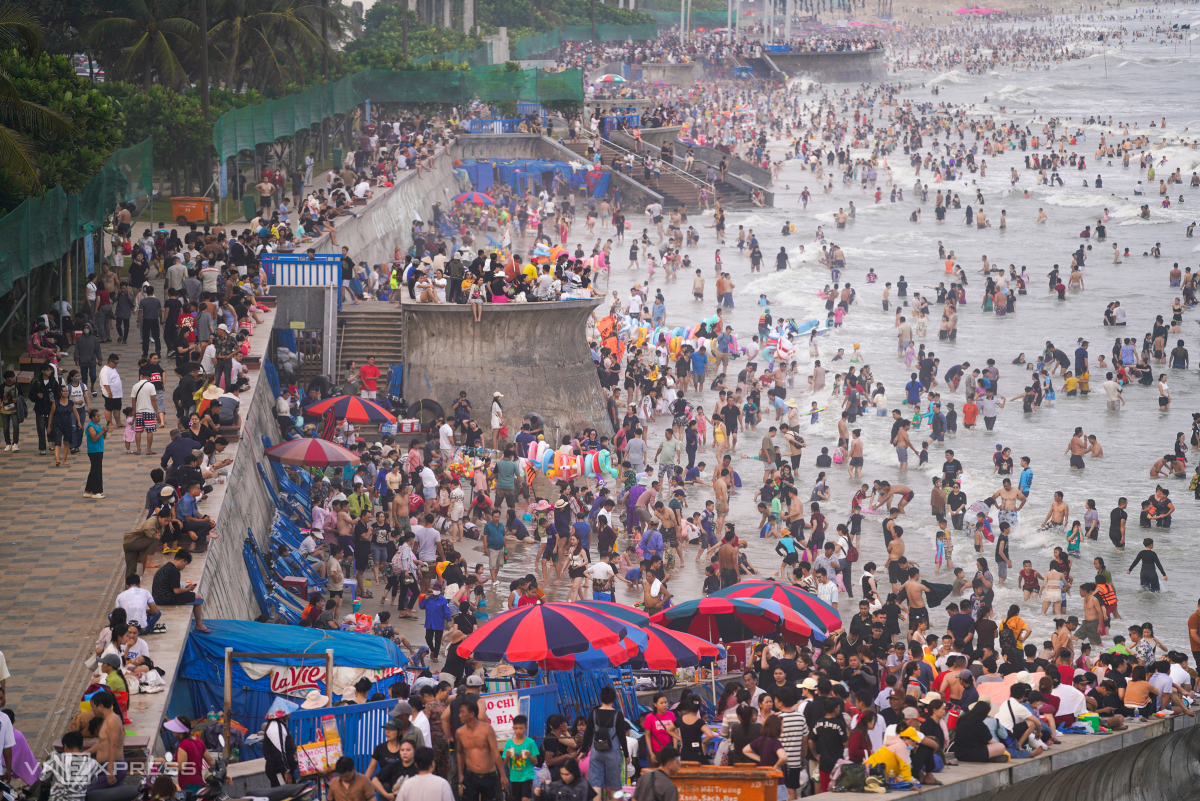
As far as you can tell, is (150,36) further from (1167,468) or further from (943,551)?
(1167,468)

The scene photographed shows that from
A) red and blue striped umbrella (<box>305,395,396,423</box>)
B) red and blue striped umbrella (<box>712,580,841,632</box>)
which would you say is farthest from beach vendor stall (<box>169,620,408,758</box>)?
red and blue striped umbrella (<box>305,395,396,423</box>)

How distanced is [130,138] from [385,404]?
11.0 meters

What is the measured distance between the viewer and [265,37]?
37.2 meters

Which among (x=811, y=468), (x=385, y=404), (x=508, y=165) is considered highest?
(x=508, y=165)

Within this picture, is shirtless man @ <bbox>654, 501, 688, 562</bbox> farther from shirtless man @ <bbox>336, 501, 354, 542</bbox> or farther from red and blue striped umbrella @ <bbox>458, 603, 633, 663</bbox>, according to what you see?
red and blue striped umbrella @ <bbox>458, 603, 633, 663</bbox>

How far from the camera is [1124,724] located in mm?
12195

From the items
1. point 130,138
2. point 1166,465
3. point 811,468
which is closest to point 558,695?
point 811,468

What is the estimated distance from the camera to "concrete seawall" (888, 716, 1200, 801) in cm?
1038

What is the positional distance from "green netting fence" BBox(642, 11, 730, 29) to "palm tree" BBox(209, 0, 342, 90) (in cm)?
8052

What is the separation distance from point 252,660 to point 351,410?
1015cm

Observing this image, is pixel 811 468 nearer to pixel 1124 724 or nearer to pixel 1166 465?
pixel 1166 465

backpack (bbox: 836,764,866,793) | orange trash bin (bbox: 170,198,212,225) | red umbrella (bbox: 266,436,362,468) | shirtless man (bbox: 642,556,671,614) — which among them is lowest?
shirtless man (bbox: 642,556,671,614)

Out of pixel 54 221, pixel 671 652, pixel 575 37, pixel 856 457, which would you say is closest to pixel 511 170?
pixel 856 457

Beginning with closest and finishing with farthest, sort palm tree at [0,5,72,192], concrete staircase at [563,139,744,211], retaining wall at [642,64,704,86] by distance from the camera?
palm tree at [0,5,72,192]
concrete staircase at [563,139,744,211]
retaining wall at [642,64,704,86]
